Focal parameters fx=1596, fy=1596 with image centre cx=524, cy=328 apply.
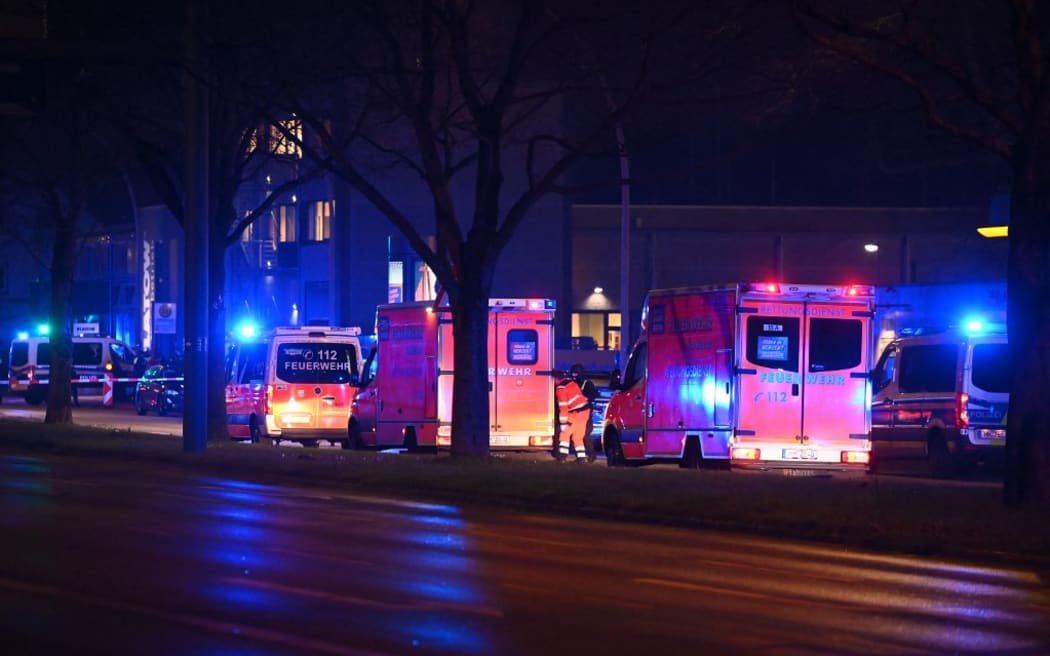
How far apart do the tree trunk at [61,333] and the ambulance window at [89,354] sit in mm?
20007

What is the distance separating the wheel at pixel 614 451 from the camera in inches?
1067

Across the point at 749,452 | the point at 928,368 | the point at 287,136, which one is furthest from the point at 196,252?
the point at 928,368

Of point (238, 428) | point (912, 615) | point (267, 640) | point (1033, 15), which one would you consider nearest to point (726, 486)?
point (1033, 15)

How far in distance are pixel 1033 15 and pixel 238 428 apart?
21.7 meters

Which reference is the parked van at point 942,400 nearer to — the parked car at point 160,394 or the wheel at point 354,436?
the wheel at point 354,436

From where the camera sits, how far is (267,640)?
32.9 ft

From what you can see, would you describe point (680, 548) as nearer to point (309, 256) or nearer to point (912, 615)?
point (912, 615)

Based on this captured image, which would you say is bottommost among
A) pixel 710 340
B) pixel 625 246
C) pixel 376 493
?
pixel 376 493

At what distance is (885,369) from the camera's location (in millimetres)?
27891

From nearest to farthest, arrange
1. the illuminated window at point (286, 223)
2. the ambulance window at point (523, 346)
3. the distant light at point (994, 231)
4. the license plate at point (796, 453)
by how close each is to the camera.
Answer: the distant light at point (994, 231), the license plate at point (796, 453), the ambulance window at point (523, 346), the illuminated window at point (286, 223)

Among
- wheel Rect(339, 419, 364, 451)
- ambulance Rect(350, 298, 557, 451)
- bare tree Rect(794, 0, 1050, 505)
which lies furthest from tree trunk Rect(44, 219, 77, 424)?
bare tree Rect(794, 0, 1050, 505)

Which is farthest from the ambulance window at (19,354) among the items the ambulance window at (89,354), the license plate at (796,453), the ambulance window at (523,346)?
the license plate at (796,453)

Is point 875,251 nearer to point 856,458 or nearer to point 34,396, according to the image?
point 34,396

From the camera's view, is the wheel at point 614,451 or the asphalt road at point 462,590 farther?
the wheel at point 614,451
